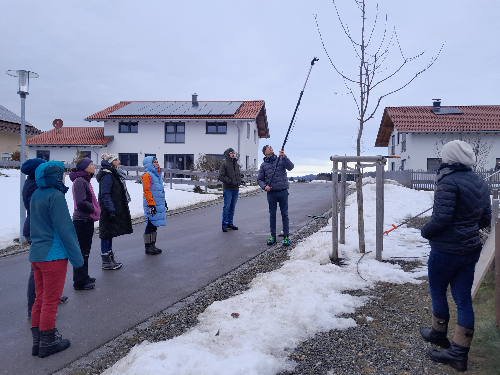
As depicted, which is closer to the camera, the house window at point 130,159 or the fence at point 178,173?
the fence at point 178,173

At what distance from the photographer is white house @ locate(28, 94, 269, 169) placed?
1271 inches

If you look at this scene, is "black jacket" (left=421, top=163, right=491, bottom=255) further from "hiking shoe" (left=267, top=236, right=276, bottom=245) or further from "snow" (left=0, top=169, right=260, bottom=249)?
"snow" (left=0, top=169, right=260, bottom=249)

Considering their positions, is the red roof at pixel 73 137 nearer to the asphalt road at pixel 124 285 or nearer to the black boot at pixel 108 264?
the asphalt road at pixel 124 285

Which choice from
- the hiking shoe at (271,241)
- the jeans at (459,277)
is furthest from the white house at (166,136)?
the jeans at (459,277)

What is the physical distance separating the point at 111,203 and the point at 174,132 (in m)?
27.4

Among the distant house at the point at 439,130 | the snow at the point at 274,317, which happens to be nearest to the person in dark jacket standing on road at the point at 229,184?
the snow at the point at 274,317

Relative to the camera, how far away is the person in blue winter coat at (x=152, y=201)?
744 cm

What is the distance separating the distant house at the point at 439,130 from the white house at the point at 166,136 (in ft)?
40.8

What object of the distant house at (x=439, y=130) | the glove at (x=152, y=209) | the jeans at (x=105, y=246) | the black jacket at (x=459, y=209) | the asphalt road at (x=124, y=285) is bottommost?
the asphalt road at (x=124, y=285)

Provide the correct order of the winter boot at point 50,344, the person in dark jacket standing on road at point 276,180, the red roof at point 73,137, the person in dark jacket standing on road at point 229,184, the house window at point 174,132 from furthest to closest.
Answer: the red roof at point 73,137 → the house window at point 174,132 → the person in dark jacket standing on road at point 229,184 → the person in dark jacket standing on road at point 276,180 → the winter boot at point 50,344

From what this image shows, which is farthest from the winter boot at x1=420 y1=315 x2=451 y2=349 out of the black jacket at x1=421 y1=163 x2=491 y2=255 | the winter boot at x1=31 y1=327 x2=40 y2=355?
the winter boot at x1=31 y1=327 x2=40 y2=355

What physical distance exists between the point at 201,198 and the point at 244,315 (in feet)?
47.9

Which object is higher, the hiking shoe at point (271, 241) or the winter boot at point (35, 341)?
the hiking shoe at point (271, 241)

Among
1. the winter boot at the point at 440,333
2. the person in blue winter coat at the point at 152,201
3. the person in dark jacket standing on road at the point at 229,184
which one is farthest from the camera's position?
the person in dark jacket standing on road at the point at 229,184
